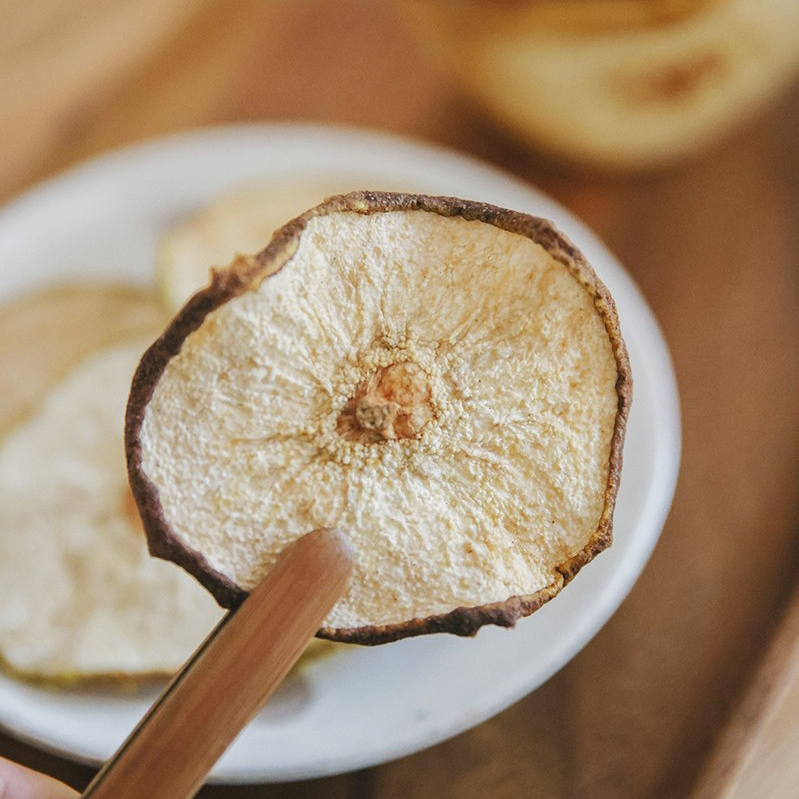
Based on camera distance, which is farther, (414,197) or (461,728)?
(461,728)

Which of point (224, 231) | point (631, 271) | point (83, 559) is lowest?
point (83, 559)

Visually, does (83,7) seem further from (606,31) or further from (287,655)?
(287,655)

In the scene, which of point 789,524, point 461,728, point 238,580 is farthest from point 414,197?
point 789,524

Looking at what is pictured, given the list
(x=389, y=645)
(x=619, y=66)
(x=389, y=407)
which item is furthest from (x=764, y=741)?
(x=619, y=66)

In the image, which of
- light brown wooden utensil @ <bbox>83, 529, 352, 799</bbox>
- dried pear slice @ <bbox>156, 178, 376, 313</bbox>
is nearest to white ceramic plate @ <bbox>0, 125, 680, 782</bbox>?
dried pear slice @ <bbox>156, 178, 376, 313</bbox>

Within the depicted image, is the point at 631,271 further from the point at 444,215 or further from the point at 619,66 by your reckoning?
the point at 444,215
